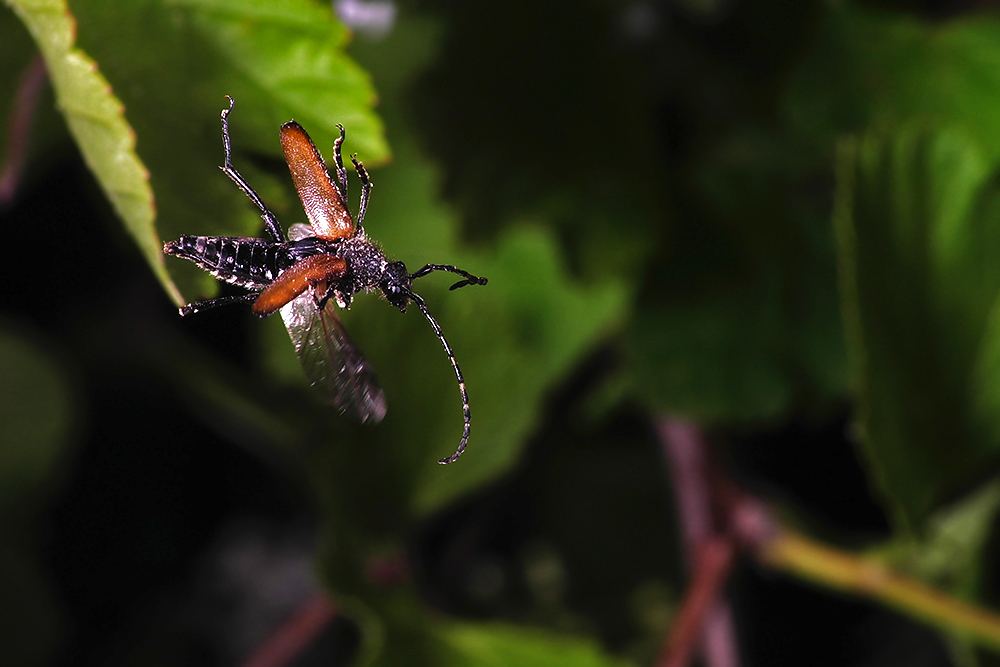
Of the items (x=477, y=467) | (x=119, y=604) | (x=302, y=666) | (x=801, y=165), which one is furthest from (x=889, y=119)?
(x=119, y=604)

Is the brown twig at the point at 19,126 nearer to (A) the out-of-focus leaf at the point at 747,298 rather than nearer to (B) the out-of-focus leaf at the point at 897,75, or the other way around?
(A) the out-of-focus leaf at the point at 747,298

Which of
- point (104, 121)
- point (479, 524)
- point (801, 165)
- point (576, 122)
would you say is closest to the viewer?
point (104, 121)

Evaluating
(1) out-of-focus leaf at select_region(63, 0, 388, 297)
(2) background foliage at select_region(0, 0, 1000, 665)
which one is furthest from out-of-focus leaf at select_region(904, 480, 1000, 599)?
(1) out-of-focus leaf at select_region(63, 0, 388, 297)

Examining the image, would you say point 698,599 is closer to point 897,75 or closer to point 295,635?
point 295,635

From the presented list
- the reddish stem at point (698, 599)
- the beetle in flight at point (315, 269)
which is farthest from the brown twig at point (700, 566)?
the beetle in flight at point (315, 269)

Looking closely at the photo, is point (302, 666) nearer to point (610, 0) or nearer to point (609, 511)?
point (609, 511)

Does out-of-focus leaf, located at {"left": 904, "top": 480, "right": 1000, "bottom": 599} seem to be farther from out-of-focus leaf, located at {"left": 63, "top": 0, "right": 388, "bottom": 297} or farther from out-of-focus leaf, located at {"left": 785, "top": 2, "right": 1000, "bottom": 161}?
A: out-of-focus leaf, located at {"left": 63, "top": 0, "right": 388, "bottom": 297}

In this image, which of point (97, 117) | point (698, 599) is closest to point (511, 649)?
point (698, 599)
